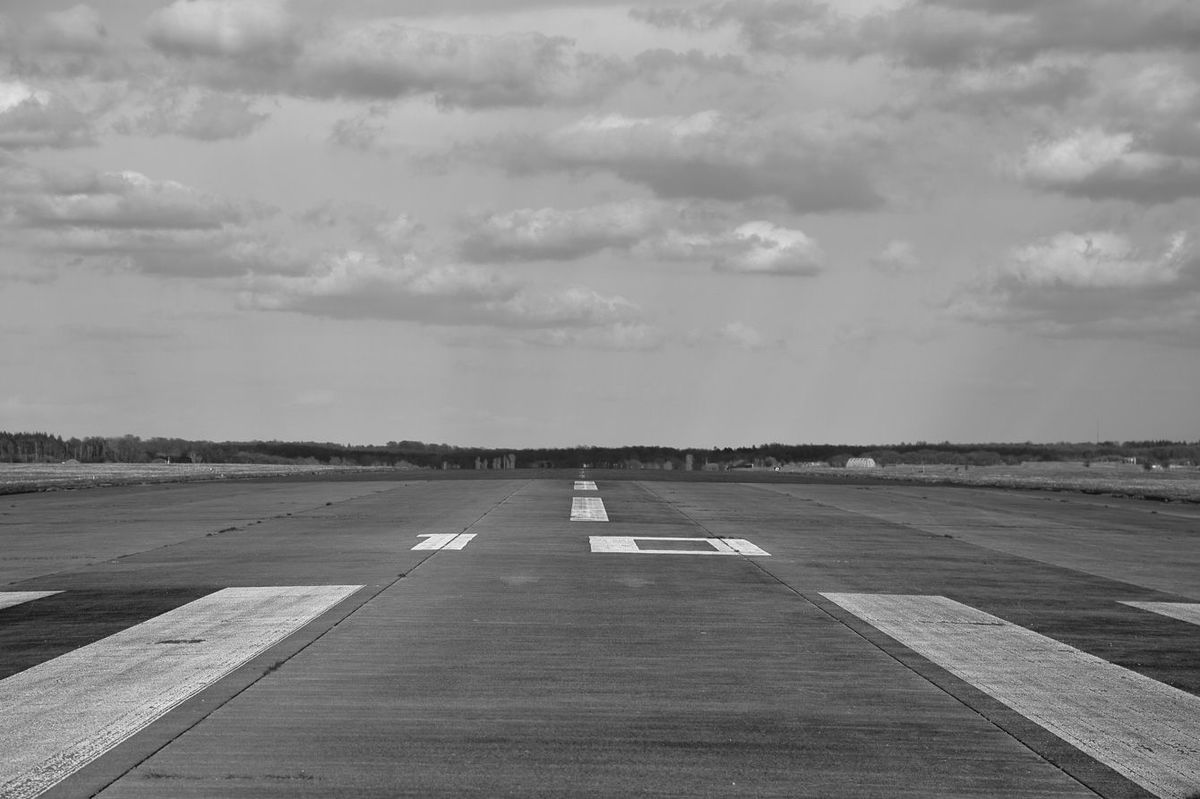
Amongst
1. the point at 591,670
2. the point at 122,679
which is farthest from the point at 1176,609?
the point at 122,679

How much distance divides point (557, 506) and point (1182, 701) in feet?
84.8

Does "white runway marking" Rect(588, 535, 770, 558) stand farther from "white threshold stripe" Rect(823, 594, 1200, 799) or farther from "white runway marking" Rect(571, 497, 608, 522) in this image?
"white threshold stripe" Rect(823, 594, 1200, 799)

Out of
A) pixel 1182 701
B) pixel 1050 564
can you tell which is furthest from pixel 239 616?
pixel 1050 564

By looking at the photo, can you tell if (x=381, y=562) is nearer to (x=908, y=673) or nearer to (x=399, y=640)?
(x=399, y=640)

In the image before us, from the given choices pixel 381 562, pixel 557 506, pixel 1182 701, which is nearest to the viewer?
pixel 1182 701

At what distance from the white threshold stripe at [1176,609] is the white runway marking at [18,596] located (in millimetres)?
12761

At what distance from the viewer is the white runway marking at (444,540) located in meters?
21.2

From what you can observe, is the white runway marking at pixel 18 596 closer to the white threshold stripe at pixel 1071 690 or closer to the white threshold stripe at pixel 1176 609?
the white threshold stripe at pixel 1071 690

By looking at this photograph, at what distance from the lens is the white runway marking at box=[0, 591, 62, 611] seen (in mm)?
14342

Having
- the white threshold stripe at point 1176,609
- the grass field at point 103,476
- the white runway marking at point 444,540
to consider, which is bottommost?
the white threshold stripe at point 1176,609

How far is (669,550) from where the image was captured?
20922 millimetres

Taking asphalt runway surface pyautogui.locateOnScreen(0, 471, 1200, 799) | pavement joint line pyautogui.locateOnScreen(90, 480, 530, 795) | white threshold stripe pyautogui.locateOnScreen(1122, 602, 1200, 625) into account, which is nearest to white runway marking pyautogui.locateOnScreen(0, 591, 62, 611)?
→ asphalt runway surface pyautogui.locateOnScreen(0, 471, 1200, 799)

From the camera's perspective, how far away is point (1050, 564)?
2062 cm

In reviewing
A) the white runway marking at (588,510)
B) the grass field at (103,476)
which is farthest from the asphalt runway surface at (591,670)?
the grass field at (103,476)
